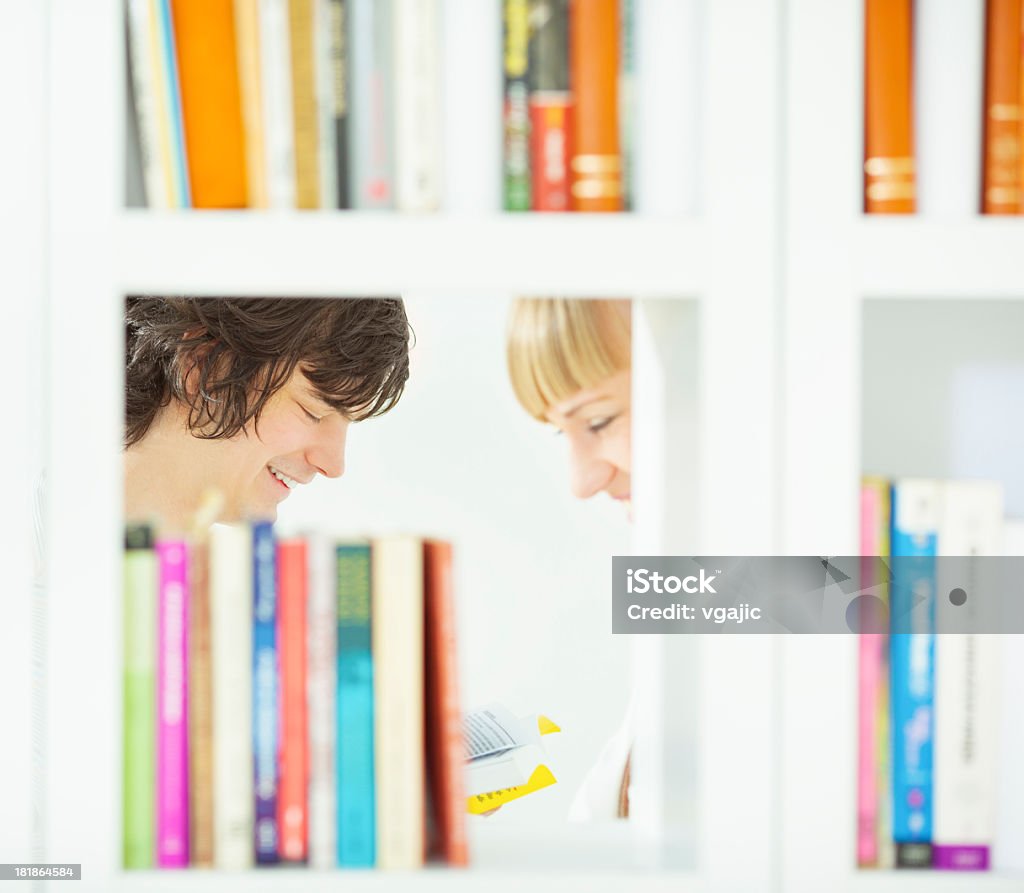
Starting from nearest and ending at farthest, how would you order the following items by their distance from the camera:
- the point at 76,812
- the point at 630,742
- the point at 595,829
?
the point at 76,812, the point at 595,829, the point at 630,742

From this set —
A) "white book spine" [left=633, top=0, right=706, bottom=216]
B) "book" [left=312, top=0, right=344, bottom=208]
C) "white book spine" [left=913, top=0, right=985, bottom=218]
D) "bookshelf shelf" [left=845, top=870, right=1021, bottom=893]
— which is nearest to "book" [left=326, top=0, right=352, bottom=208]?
"book" [left=312, top=0, right=344, bottom=208]

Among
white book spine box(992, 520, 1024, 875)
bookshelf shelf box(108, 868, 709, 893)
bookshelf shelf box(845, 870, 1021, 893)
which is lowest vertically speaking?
bookshelf shelf box(845, 870, 1021, 893)

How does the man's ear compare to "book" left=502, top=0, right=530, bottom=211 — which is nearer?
"book" left=502, top=0, right=530, bottom=211

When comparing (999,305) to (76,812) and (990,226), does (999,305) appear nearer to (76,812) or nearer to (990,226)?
(990,226)

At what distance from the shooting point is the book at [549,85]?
2.63 feet

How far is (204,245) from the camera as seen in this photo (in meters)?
0.79

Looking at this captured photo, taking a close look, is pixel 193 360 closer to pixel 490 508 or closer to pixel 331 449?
pixel 331 449

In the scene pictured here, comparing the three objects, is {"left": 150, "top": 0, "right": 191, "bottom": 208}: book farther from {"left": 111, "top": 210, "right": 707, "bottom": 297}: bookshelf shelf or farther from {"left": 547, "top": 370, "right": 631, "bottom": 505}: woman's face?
{"left": 547, "top": 370, "right": 631, "bottom": 505}: woman's face

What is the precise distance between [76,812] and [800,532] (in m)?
0.61

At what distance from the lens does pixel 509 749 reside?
4.33 ft

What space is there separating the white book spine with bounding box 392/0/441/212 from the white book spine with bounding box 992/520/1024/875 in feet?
1.89

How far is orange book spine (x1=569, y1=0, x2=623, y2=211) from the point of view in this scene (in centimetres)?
80

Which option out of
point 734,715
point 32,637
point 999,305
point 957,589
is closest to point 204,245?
point 32,637

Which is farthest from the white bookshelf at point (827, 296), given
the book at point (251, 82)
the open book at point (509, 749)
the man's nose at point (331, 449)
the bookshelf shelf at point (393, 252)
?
the man's nose at point (331, 449)
